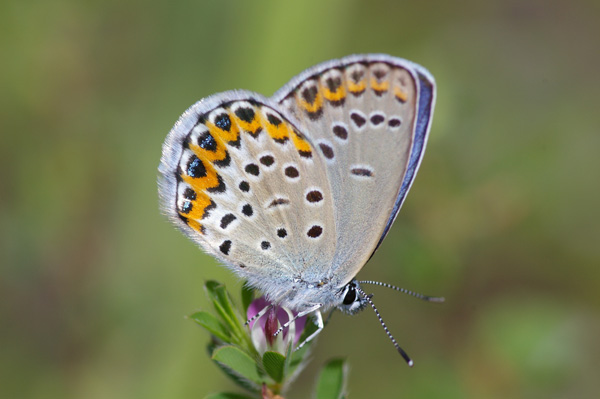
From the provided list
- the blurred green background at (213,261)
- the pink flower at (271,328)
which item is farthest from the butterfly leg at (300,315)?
the blurred green background at (213,261)

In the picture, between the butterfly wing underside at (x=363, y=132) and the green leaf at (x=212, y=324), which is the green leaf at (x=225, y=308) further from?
the butterfly wing underside at (x=363, y=132)

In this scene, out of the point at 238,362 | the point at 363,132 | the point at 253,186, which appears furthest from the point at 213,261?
the point at 238,362

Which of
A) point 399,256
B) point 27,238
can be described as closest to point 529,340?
point 399,256

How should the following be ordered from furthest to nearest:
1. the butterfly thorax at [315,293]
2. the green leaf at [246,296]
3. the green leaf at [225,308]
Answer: the butterfly thorax at [315,293] → the green leaf at [246,296] → the green leaf at [225,308]

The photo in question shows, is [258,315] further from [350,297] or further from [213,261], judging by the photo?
[213,261]

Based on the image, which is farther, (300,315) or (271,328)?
(300,315)

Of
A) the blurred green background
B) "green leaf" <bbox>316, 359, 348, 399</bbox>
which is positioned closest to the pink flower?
"green leaf" <bbox>316, 359, 348, 399</bbox>
